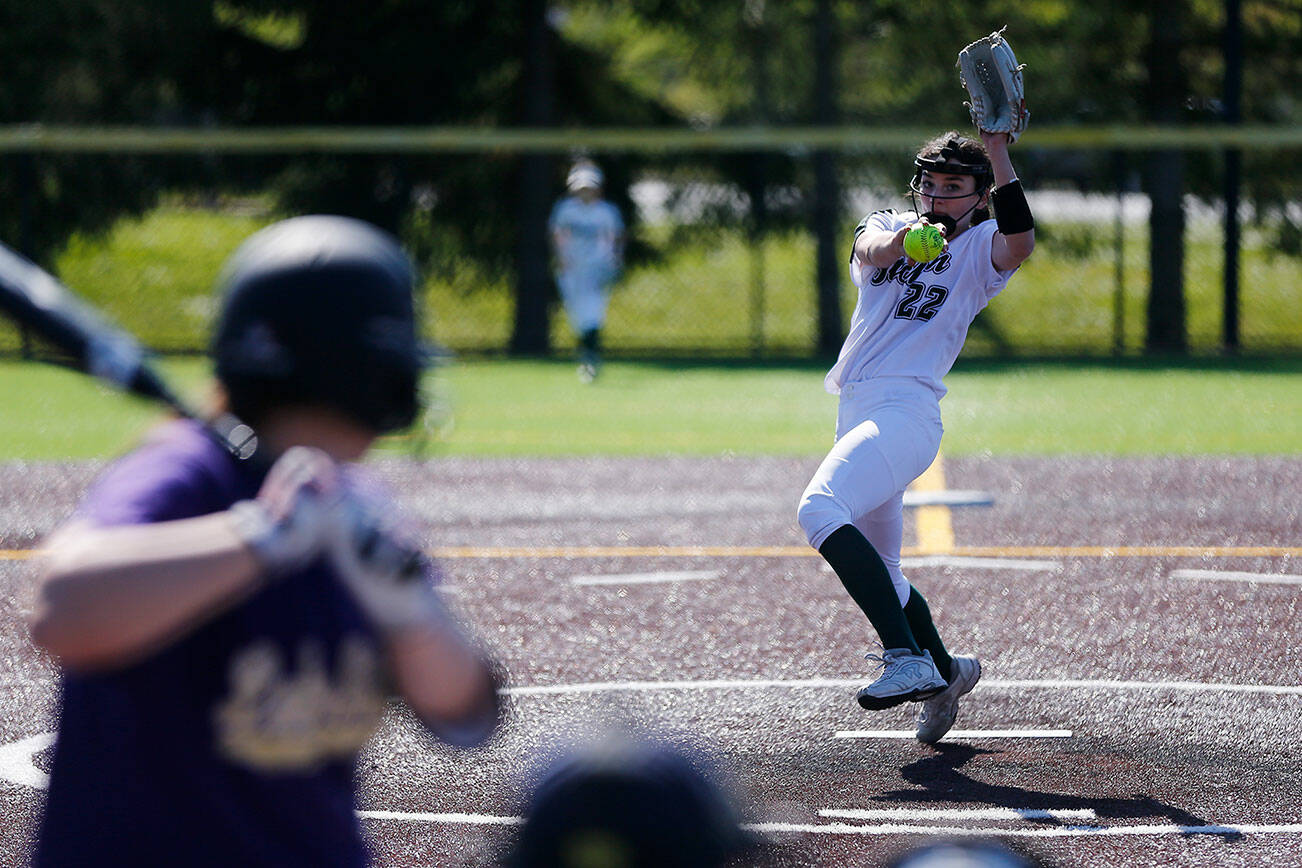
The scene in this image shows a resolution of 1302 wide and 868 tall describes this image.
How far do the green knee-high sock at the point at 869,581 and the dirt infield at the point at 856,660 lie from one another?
1.37 feet

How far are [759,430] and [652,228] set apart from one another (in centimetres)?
881

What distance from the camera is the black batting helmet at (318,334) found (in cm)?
222

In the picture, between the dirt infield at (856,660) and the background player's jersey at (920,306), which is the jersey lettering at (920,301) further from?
the dirt infield at (856,660)

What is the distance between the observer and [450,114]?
75.5 feet

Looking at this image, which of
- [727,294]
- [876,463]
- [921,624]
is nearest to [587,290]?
[727,294]

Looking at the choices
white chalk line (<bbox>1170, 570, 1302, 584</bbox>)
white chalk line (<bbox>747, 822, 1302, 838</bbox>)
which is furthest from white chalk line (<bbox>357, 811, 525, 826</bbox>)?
white chalk line (<bbox>1170, 570, 1302, 584</bbox>)

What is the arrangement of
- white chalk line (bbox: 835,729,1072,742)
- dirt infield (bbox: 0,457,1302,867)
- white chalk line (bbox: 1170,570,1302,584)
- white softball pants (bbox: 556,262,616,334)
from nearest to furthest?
dirt infield (bbox: 0,457,1302,867) < white chalk line (bbox: 835,729,1072,742) < white chalk line (bbox: 1170,570,1302,584) < white softball pants (bbox: 556,262,616,334)

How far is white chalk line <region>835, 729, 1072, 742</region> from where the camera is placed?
5.96 meters

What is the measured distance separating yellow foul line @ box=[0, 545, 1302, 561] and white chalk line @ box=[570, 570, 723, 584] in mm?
463

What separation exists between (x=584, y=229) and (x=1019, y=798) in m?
14.4

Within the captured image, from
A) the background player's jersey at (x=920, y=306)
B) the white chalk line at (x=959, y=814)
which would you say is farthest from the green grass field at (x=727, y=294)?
the white chalk line at (x=959, y=814)

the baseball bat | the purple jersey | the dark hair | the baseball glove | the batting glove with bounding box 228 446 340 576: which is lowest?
the purple jersey

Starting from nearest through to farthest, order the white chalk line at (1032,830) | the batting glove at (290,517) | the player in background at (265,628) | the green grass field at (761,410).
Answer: the batting glove at (290,517), the player in background at (265,628), the white chalk line at (1032,830), the green grass field at (761,410)

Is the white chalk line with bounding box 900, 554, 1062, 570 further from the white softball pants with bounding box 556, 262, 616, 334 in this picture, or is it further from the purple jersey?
the white softball pants with bounding box 556, 262, 616, 334
